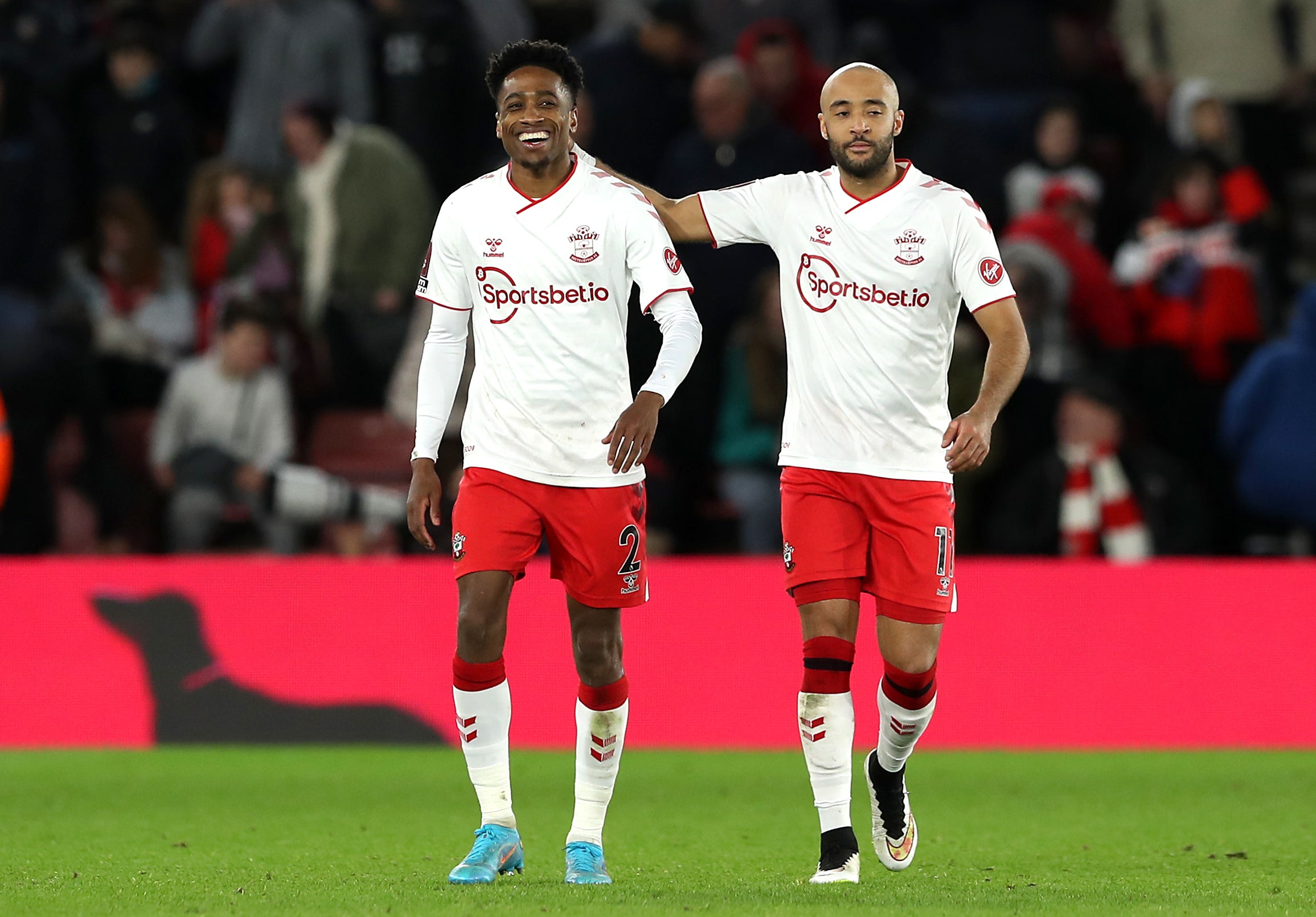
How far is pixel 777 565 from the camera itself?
10469mm

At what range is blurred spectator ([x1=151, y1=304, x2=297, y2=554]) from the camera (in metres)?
11.9

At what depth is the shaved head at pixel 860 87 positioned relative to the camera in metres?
6.23

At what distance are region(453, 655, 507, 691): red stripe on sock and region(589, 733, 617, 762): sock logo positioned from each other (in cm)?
35

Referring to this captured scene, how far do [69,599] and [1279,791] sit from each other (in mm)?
6001

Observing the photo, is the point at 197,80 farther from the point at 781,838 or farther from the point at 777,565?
the point at 781,838

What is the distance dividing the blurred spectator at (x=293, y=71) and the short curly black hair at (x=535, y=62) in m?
7.50

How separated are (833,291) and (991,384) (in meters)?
0.60

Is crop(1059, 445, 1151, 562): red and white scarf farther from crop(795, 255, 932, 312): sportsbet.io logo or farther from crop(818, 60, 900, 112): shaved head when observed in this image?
crop(818, 60, 900, 112): shaved head

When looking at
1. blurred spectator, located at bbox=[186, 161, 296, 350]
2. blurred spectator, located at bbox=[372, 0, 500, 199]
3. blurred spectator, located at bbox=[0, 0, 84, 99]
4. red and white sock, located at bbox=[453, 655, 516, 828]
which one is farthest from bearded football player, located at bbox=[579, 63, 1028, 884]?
blurred spectator, located at bbox=[0, 0, 84, 99]

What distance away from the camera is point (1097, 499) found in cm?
1137

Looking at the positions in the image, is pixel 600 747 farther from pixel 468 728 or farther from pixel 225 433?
pixel 225 433

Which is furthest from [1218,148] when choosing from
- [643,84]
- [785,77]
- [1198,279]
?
[643,84]

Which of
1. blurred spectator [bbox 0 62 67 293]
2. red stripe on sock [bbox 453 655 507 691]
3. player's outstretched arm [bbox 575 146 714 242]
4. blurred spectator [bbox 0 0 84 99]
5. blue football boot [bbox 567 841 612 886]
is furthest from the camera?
blurred spectator [bbox 0 0 84 99]

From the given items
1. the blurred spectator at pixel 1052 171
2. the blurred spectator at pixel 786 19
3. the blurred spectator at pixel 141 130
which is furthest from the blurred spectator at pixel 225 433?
the blurred spectator at pixel 1052 171
